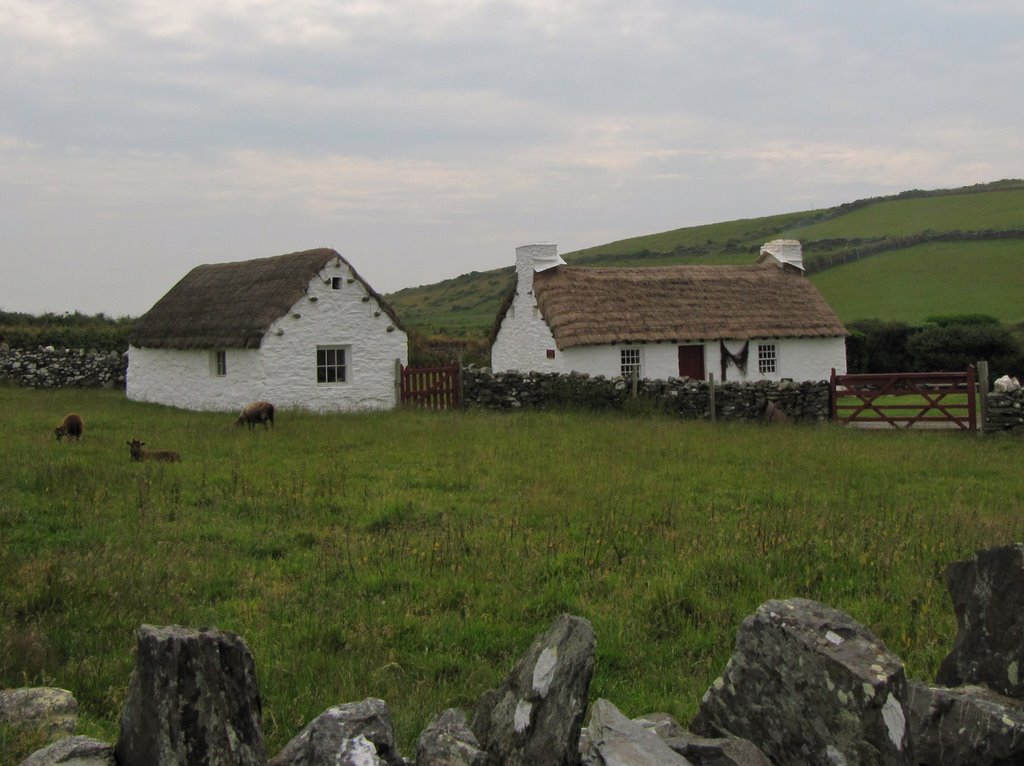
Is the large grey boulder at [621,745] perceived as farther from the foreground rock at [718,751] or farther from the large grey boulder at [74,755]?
the large grey boulder at [74,755]

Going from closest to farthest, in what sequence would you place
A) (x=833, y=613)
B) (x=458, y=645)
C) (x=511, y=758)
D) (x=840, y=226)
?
(x=511, y=758) < (x=833, y=613) < (x=458, y=645) < (x=840, y=226)

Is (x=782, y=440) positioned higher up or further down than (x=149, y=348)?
further down

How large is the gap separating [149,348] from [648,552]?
79.4 feet

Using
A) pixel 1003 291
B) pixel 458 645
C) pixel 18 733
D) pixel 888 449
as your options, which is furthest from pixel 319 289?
pixel 1003 291

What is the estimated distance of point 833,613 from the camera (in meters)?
4.12

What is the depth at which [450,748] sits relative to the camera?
12.2 feet

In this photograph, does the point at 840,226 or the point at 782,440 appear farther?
the point at 840,226

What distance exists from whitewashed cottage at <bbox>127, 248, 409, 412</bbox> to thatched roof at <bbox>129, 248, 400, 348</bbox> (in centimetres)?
4

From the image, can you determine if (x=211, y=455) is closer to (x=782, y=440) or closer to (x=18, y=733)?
(x=782, y=440)

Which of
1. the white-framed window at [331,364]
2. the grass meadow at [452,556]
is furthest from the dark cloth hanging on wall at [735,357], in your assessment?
the grass meadow at [452,556]

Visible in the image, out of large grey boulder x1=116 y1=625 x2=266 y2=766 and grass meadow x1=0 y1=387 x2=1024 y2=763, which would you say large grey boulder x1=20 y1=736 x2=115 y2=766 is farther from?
grass meadow x1=0 y1=387 x2=1024 y2=763

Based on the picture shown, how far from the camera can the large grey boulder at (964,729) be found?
3.99 m

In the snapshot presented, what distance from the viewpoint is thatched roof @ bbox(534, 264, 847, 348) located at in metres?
28.7

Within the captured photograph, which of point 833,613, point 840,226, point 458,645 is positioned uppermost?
point 840,226
